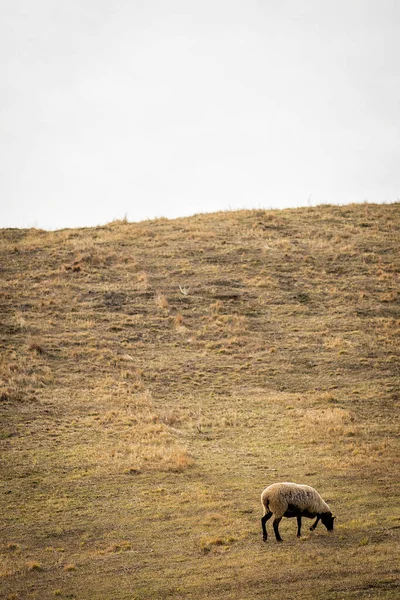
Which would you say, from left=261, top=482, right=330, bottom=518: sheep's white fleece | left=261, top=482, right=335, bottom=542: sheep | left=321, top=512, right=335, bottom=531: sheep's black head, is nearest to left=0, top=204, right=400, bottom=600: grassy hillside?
left=321, top=512, right=335, bottom=531: sheep's black head

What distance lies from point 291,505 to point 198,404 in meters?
→ 15.1

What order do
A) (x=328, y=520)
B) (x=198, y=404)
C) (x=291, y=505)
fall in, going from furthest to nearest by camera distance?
(x=198, y=404), (x=328, y=520), (x=291, y=505)

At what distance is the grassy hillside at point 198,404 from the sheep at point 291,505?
1.51 feet

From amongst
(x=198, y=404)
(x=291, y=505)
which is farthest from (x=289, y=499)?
(x=198, y=404)

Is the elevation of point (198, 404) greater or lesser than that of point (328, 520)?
greater

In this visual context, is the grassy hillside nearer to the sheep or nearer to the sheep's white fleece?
the sheep

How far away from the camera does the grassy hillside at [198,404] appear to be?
16.0m

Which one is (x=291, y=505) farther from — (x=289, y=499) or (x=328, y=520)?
(x=328, y=520)

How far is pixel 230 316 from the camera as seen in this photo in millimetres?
44094

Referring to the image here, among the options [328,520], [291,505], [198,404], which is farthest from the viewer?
[198,404]

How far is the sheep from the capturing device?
16953mm

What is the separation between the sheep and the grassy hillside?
Result: 46cm

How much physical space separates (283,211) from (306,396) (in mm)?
37829

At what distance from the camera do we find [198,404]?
3200 centimetres
